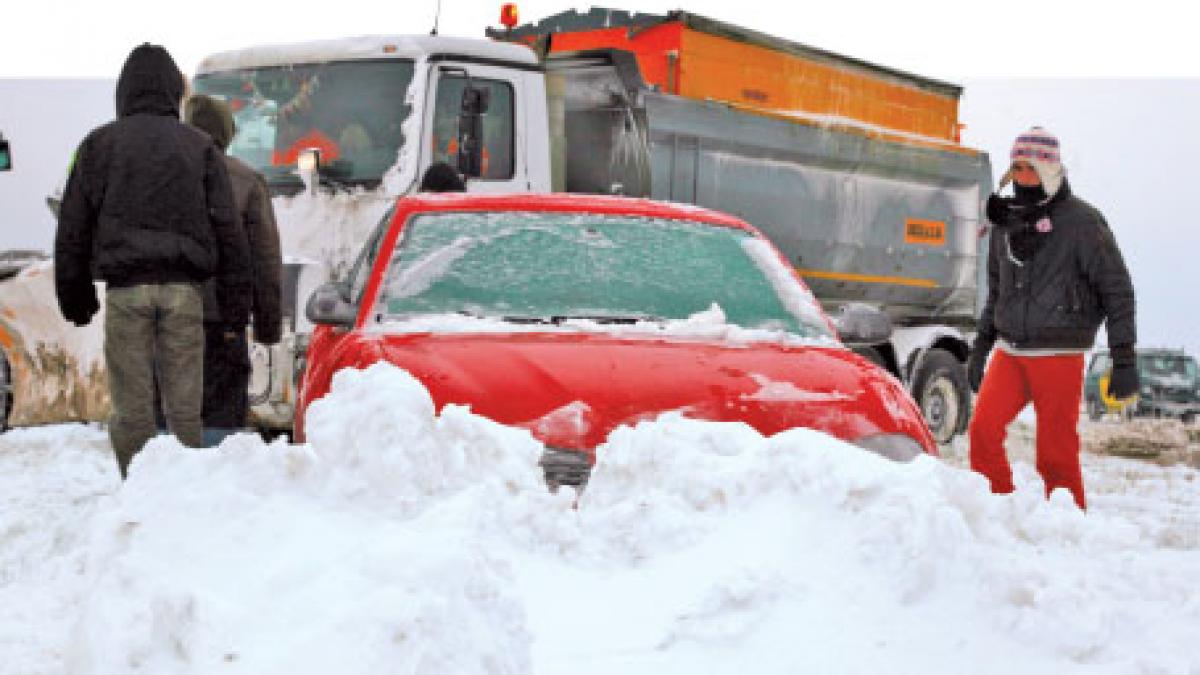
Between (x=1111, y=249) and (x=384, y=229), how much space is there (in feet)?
9.78

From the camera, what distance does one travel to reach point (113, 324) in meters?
4.77

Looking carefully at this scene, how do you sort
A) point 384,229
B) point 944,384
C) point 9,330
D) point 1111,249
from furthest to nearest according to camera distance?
1. point 944,384
2. point 9,330
3. point 1111,249
4. point 384,229

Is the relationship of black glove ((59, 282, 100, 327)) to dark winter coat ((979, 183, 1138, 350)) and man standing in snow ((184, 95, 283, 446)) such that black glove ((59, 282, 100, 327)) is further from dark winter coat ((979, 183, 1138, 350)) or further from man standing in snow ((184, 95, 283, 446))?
dark winter coat ((979, 183, 1138, 350))

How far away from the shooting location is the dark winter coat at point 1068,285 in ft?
18.1

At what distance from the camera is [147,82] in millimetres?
4879

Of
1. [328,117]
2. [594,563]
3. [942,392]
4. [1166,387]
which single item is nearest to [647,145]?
[328,117]

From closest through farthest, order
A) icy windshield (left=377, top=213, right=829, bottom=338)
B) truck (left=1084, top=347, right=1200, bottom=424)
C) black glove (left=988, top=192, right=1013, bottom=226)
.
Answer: icy windshield (left=377, top=213, right=829, bottom=338) < black glove (left=988, top=192, right=1013, bottom=226) < truck (left=1084, top=347, right=1200, bottom=424)

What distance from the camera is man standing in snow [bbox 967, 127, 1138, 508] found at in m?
5.52

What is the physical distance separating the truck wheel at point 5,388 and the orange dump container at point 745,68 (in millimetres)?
4338

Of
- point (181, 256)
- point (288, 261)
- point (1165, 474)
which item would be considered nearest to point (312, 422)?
point (181, 256)

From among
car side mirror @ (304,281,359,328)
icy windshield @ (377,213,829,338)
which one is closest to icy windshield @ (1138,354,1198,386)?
icy windshield @ (377,213,829,338)

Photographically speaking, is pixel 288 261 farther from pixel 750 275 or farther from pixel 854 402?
pixel 854 402

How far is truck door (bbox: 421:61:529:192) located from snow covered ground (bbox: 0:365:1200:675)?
603cm

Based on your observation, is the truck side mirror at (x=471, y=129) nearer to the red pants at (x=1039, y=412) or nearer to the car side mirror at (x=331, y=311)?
the red pants at (x=1039, y=412)
